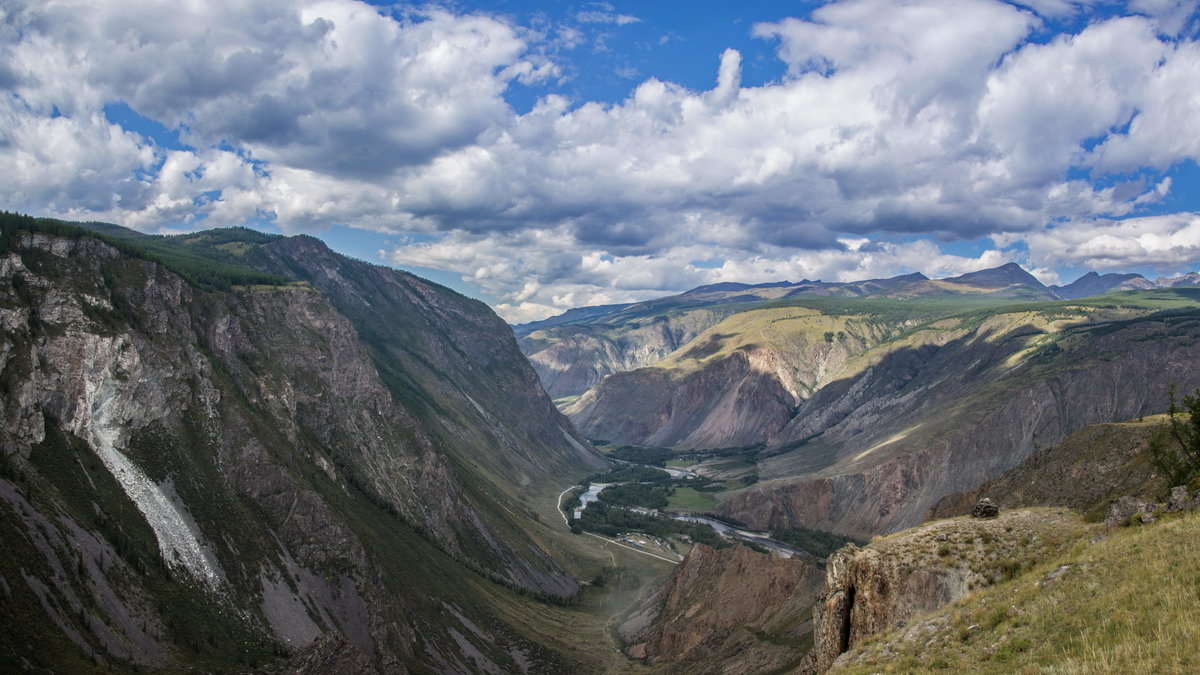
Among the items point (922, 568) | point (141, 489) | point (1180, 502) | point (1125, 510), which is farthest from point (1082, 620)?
point (141, 489)

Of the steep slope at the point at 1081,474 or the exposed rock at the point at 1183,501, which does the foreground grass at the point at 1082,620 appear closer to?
the exposed rock at the point at 1183,501

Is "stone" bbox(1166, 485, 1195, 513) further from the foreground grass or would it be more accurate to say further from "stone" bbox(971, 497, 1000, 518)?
"stone" bbox(971, 497, 1000, 518)

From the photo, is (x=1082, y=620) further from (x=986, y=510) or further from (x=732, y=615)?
(x=732, y=615)

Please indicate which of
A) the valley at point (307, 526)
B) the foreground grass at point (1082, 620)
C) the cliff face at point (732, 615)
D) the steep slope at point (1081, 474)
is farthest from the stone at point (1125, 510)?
the cliff face at point (732, 615)

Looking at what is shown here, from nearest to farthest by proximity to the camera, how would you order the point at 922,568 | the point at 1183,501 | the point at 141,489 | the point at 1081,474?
the point at 1183,501, the point at 922,568, the point at 1081,474, the point at 141,489

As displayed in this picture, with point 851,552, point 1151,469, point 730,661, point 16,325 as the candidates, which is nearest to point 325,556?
point 16,325

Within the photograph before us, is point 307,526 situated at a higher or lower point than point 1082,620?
higher
